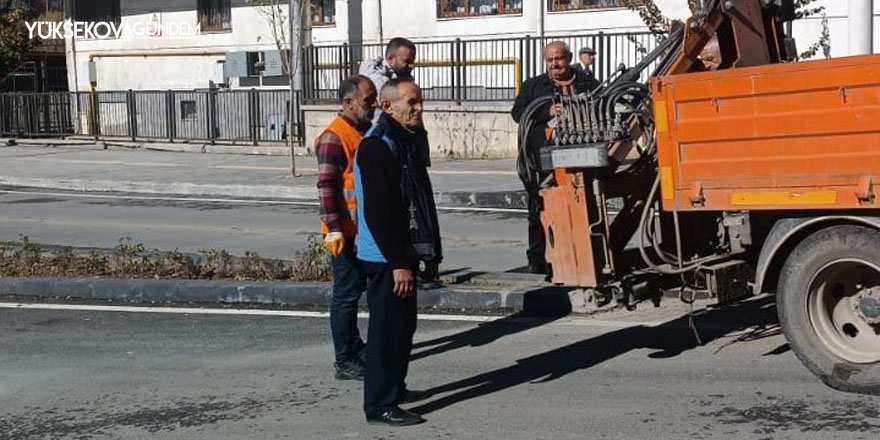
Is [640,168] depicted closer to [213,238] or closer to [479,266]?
[479,266]

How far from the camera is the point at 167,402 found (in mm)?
6887

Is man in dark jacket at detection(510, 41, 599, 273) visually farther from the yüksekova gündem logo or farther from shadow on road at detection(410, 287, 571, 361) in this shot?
the yüksekova gündem logo

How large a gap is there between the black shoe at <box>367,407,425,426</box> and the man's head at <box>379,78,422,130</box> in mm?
1492

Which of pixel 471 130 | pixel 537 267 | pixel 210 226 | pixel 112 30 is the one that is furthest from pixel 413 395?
pixel 112 30

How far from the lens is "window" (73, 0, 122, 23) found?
35.3m

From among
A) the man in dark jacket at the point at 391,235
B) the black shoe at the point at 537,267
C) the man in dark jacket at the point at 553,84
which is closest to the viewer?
the man in dark jacket at the point at 391,235

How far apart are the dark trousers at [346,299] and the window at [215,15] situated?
1028 inches

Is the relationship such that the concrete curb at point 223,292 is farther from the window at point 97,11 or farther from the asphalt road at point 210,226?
the window at point 97,11

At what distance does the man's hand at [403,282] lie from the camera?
238 inches

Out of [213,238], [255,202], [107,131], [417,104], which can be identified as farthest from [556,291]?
[107,131]

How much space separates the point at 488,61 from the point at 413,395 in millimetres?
17800

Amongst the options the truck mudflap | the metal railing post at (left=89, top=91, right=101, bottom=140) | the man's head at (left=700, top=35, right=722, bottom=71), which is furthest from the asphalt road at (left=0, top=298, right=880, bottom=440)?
the metal railing post at (left=89, top=91, right=101, bottom=140)

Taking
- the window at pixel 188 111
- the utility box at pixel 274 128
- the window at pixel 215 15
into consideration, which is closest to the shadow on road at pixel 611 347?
the utility box at pixel 274 128

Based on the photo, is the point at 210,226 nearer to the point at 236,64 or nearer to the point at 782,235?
the point at 782,235
